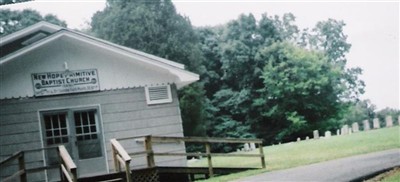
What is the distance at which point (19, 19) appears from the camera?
6.96 metres

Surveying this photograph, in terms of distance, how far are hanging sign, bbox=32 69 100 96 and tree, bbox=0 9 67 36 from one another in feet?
2.84

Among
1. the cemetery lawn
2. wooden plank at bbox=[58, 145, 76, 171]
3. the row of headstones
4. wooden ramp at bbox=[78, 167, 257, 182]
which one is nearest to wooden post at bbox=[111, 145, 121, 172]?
wooden ramp at bbox=[78, 167, 257, 182]

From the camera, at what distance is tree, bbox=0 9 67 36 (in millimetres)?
6603

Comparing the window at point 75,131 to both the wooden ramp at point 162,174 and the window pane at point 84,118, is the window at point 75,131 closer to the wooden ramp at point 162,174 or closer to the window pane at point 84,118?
the window pane at point 84,118

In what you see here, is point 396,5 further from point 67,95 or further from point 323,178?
point 67,95

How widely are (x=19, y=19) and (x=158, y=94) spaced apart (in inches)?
104

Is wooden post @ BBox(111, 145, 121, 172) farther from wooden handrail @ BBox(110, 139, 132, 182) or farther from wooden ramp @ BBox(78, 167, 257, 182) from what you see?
wooden ramp @ BBox(78, 167, 257, 182)

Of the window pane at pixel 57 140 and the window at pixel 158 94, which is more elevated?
the window at pixel 158 94

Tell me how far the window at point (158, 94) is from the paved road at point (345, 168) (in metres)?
2.37

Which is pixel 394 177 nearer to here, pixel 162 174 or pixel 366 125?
pixel 366 125

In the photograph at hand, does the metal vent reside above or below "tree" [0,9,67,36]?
below

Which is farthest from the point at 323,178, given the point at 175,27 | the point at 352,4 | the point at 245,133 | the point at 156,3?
the point at 156,3

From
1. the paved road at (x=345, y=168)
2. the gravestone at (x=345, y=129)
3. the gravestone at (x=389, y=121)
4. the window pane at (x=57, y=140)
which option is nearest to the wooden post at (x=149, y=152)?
the paved road at (x=345, y=168)

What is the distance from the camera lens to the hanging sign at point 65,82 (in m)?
6.77
